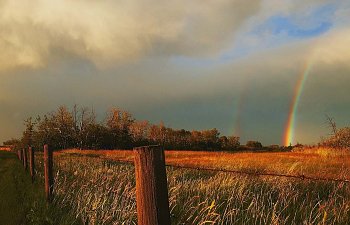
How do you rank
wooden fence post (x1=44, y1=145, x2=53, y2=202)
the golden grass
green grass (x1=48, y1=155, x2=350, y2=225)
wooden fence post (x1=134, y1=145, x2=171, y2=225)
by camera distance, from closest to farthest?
1. wooden fence post (x1=134, y1=145, x2=171, y2=225)
2. green grass (x1=48, y1=155, x2=350, y2=225)
3. wooden fence post (x1=44, y1=145, x2=53, y2=202)
4. the golden grass

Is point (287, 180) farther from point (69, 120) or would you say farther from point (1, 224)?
point (69, 120)

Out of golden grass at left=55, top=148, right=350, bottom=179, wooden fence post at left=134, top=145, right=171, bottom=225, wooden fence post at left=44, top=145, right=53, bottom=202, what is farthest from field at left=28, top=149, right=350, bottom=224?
golden grass at left=55, top=148, right=350, bottom=179

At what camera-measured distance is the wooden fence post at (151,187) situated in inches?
128

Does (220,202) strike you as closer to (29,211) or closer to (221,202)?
(221,202)

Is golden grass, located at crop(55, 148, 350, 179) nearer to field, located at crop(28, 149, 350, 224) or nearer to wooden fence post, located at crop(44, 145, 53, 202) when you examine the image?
field, located at crop(28, 149, 350, 224)

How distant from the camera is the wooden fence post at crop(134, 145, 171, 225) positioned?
324cm

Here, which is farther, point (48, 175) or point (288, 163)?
point (288, 163)

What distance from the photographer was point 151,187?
10.7ft

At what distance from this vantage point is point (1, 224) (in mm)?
7730

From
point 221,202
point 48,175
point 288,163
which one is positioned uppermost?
point 48,175

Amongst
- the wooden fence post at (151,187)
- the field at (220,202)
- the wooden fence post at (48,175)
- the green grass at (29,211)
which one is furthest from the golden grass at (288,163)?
the wooden fence post at (151,187)

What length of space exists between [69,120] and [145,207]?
80094mm

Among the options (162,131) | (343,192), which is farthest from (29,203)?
(162,131)

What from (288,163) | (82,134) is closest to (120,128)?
(82,134)
